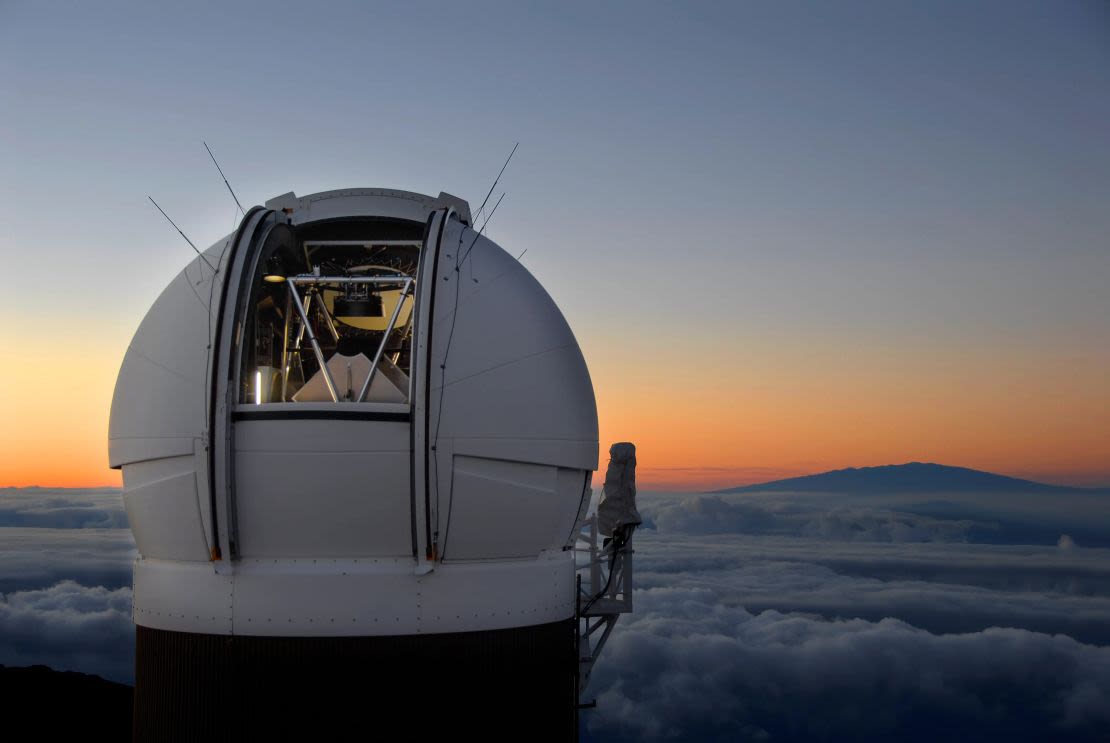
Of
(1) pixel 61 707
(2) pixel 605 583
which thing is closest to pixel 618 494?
(2) pixel 605 583

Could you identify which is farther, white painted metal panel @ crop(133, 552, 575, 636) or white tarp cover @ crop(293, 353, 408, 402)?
white tarp cover @ crop(293, 353, 408, 402)

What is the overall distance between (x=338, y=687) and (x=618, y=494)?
19.0 ft

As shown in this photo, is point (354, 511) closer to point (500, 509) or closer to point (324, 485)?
point (324, 485)

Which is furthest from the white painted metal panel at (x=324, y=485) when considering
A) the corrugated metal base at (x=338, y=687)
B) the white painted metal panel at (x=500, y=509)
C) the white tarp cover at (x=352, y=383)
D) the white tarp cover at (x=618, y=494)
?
the white tarp cover at (x=618, y=494)

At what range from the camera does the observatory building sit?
10.8 m

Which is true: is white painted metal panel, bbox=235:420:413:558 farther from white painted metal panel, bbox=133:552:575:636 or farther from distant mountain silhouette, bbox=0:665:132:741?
distant mountain silhouette, bbox=0:665:132:741

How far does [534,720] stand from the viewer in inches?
467

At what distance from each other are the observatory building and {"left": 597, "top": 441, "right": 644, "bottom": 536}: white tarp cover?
2.78 m

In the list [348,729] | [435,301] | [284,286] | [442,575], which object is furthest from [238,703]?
[284,286]

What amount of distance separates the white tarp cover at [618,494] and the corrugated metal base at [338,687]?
12.9 feet

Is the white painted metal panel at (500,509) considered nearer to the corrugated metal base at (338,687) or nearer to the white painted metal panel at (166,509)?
the corrugated metal base at (338,687)

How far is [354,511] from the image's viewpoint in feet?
35.2

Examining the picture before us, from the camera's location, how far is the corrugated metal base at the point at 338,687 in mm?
10812

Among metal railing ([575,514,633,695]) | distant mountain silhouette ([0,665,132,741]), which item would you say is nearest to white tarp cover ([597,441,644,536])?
metal railing ([575,514,633,695])
